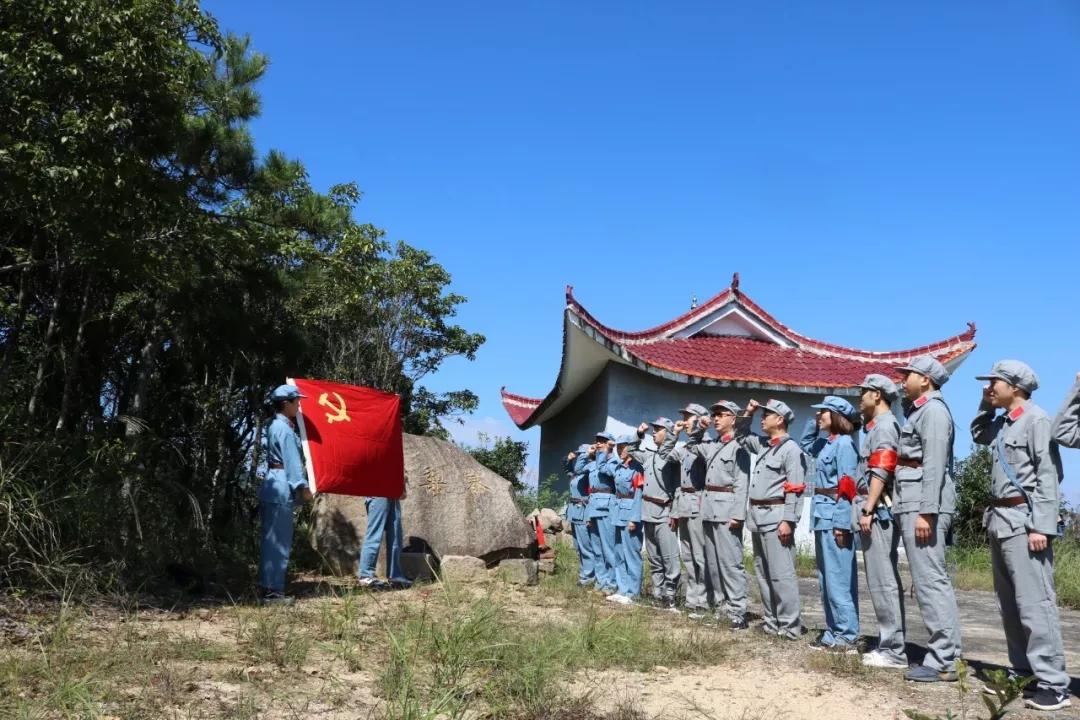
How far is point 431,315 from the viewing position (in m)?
17.0

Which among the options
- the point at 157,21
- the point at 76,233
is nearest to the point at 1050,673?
Result: the point at 76,233

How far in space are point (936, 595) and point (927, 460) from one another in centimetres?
77

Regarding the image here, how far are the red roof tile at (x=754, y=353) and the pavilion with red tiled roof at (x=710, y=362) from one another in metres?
0.02

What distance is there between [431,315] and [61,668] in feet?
42.6

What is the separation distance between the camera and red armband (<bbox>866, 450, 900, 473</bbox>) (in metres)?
5.65

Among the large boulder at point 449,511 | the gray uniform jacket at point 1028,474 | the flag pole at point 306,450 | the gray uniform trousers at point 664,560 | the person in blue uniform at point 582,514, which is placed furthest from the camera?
the person in blue uniform at point 582,514

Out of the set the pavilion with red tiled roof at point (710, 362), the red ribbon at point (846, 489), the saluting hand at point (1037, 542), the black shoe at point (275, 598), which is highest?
the pavilion with red tiled roof at point (710, 362)

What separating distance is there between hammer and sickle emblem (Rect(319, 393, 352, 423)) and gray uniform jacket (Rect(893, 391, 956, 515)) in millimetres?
4790

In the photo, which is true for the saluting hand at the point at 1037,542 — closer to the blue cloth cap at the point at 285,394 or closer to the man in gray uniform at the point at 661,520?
the man in gray uniform at the point at 661,520

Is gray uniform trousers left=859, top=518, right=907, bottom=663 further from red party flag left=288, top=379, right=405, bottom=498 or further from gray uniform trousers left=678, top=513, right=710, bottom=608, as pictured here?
red party flag left=288, top=379, right=405, bottom=498

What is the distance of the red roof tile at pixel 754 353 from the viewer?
46.1 ft

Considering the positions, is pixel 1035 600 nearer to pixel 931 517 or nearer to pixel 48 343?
pixel 931 517

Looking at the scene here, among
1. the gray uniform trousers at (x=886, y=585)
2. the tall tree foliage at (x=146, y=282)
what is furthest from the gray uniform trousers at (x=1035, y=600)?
the tall tree foliage at (x=146, y=282)

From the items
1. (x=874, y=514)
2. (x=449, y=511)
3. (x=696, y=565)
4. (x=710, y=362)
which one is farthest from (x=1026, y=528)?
(x=710, y=362)
